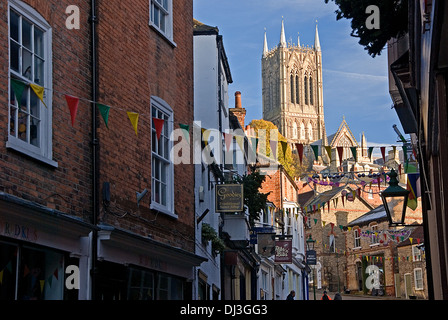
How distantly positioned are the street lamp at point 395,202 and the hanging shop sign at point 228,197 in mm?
7752

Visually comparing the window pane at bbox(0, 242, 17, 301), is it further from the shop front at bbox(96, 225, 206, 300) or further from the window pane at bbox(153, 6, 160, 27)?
the window pane at bbox(153, 6, 160, 27)

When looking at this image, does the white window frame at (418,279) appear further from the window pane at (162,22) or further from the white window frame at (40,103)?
the white window frame at (40,103)

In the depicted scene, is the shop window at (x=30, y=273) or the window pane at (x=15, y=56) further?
the window pane at (x=15, y=56)

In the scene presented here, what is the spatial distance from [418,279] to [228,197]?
38.4 m

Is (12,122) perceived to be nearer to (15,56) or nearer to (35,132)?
(35,132)

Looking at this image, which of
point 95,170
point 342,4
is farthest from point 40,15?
point 342,4

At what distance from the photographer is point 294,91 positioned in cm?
16800

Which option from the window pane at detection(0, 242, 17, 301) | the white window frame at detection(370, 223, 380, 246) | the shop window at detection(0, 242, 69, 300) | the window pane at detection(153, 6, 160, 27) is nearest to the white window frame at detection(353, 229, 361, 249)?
the white window frame at detection(370, 223, 380, 246)

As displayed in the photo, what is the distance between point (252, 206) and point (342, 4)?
13.2 metres

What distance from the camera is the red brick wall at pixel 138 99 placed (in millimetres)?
12688

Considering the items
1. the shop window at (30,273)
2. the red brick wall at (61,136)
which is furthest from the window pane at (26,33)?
the shop window at (30,273)

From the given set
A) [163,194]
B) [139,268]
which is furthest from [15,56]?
[163,194]
